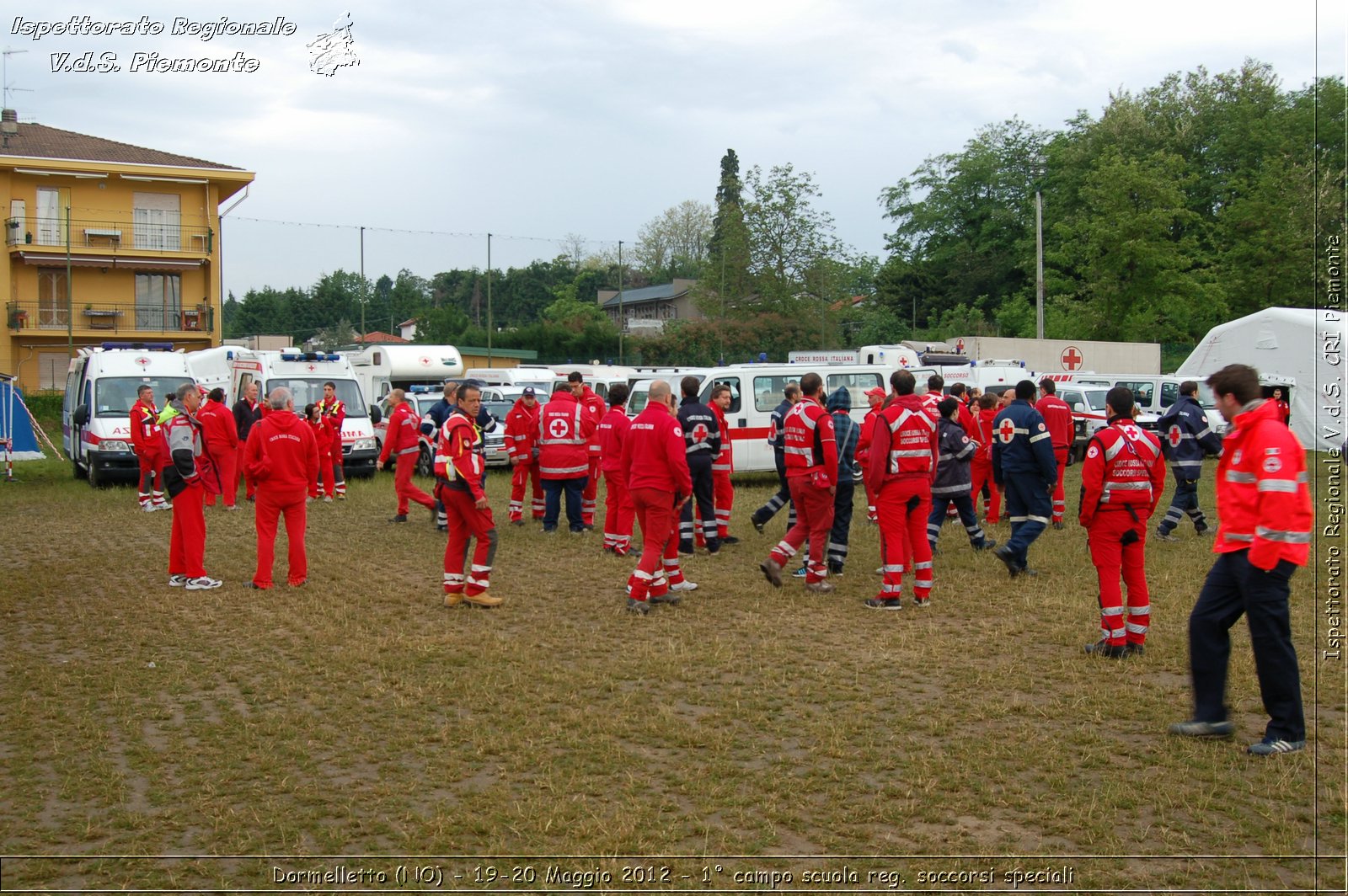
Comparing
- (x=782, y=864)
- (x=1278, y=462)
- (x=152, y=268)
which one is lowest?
(x=782, y=864)

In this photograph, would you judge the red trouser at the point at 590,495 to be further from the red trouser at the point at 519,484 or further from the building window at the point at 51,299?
the building window at the point at 51,299

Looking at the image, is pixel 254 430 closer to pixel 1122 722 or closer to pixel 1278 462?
pixel 1122 722

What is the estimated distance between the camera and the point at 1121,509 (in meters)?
7.59

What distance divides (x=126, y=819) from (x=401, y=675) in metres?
2.61

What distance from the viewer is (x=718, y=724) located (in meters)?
6.44

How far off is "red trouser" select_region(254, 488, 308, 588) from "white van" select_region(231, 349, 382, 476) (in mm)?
10362

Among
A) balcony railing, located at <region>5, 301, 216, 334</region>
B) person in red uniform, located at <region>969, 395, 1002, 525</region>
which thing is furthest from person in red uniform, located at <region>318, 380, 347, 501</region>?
balcony railing, located at <region>5, 301, 216, 334</region>

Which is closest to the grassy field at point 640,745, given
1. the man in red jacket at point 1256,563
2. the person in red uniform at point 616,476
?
the man in red jacket at point 1256,563

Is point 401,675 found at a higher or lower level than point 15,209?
lower

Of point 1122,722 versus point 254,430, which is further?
point 254,430

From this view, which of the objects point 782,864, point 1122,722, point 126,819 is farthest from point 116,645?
point 1122,722

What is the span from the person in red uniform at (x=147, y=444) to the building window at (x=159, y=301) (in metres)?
26.6

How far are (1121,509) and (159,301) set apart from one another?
42.1 m

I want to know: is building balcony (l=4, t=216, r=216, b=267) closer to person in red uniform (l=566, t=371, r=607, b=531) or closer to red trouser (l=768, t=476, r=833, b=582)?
person in red uniform (l=566, t=371, r=607, b=531)
